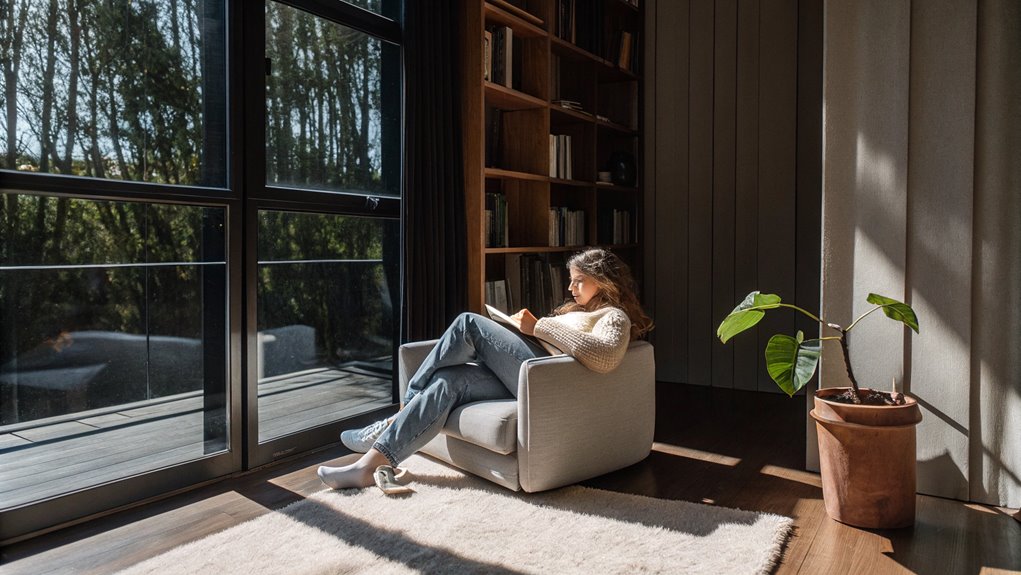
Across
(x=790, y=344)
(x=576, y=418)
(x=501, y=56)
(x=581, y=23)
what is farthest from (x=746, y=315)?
(x=581, y=23)

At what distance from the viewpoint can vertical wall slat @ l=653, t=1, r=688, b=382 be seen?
5.10 meters

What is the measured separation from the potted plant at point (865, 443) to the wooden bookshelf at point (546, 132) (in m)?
1.82

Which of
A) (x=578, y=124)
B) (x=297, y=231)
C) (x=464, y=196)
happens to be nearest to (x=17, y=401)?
(x=297, y=231)

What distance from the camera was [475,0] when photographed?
3.77m

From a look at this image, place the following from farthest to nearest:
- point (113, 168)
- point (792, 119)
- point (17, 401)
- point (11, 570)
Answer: point (792, 119) → point (113, 168) → point (17, 401) → point (11, 570)

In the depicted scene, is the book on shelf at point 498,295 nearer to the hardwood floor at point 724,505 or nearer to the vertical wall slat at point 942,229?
the hardwood floor at point 724,505

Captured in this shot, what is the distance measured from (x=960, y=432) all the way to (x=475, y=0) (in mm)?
2951

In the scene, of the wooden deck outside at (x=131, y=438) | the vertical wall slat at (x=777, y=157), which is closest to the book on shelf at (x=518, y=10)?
the vertical wall slat at (x=777, y=157)

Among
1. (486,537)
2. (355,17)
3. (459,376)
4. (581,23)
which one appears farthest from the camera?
(581,23)

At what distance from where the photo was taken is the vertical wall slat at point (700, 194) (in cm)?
498

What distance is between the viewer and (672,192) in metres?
5.16

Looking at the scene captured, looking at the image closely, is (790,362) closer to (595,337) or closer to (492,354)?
(595,337)

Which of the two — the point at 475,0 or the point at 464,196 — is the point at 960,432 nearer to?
the point at 464,196

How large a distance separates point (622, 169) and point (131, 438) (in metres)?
3.54
